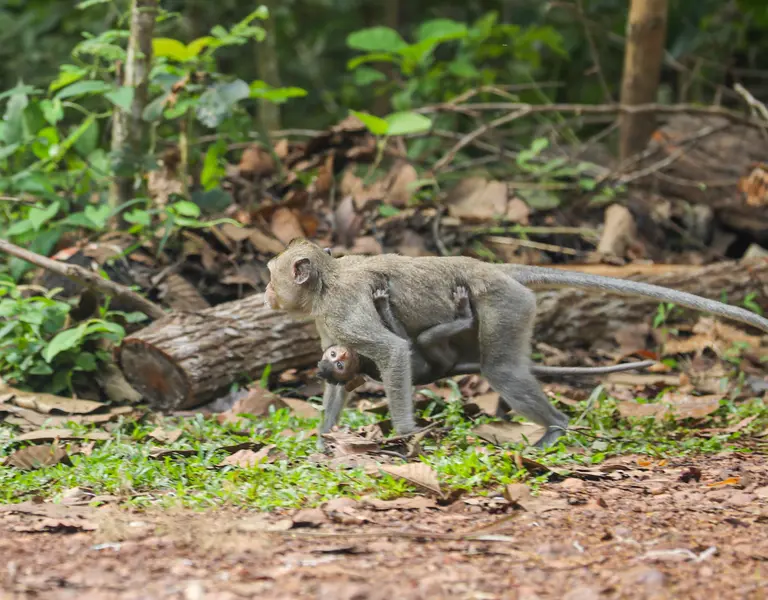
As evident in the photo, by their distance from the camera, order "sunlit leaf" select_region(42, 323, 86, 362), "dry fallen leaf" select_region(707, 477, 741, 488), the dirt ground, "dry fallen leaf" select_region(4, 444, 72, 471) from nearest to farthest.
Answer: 1. the dirt ground
2. "dry fallen leaf" select_region(707, 477, 741, 488)
3. "dry fallen leaf" select_region(4, 444, 72, 471)
4. "sunlit leaf" select_region(42, 323, 86, 362)

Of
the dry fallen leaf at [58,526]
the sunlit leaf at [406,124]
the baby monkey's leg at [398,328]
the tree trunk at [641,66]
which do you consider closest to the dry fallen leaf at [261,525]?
the dry fallen leaf at [58,526]

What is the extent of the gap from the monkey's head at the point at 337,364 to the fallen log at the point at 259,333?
155 cm

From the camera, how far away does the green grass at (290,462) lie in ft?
15.7

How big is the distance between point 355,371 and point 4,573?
257cm

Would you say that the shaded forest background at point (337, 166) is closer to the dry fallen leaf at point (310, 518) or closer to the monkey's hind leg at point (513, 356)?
the monkey's hind leg at point (513, 356)

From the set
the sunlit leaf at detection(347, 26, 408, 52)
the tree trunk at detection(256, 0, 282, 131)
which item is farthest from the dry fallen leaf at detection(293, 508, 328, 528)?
the tree trunk at detection(256, 0, 282, 131)

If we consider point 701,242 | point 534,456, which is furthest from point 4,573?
point 701,242

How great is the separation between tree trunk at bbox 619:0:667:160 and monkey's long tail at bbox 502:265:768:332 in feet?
16.7

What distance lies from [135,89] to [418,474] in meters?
4.92

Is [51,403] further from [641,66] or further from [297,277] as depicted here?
[641,66]

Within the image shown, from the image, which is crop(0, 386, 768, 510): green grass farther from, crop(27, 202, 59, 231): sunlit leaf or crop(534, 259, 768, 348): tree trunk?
crop(27, 202, 59, 231): sunlit leaf

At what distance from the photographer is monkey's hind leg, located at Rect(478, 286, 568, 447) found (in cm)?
595

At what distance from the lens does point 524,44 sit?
38.4 feet

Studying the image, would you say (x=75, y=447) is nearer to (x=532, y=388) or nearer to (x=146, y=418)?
(x=146, y=418)
